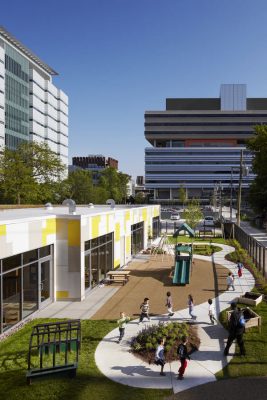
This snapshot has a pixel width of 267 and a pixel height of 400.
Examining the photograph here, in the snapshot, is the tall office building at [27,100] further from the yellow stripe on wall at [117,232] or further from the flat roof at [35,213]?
the yellow stripe on wall at [117,232]

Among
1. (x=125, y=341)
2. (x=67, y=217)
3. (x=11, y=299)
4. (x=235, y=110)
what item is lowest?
(x=125, y=341)

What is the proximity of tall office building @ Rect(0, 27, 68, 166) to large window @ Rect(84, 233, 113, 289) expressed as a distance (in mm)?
76213

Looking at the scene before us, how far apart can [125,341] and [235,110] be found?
626 feet

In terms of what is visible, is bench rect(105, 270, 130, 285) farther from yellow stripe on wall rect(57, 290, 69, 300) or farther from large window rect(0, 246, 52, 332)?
large window rect(0, 246, 52, 332)

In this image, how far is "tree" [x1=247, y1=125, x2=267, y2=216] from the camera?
54875 millimetres

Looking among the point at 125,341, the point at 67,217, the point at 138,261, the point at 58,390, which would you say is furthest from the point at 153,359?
the point at 138,261

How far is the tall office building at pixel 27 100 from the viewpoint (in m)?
100

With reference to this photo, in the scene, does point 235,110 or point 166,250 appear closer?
point 166,250

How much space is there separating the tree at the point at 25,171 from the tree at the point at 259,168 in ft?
95.3

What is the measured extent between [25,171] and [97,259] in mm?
33818

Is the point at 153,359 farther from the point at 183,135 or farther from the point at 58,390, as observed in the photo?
the point at 183,135

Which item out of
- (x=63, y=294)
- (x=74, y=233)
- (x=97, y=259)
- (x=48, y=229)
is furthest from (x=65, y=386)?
(x=97, y=259)

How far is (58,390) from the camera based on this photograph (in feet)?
38.1

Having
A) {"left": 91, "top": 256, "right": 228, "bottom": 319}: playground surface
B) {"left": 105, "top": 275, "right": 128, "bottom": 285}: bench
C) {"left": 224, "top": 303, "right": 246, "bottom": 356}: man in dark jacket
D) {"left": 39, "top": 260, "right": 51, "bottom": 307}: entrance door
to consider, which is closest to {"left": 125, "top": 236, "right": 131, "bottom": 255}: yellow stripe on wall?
A: {"left": 91, "top": 256, "right": 228, "bottom": 319}: playground surface
